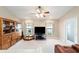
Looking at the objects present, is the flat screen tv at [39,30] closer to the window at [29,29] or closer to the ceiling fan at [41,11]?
the window at [29,29]

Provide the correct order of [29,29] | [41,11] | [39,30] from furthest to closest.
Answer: [29,29], [39,30], [41,11]

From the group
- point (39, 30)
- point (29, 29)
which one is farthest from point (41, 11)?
point (29, 29)

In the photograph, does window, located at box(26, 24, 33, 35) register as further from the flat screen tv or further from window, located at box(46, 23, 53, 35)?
window, located at box(46, 23, 53, 35)

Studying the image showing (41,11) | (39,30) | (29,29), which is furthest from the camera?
(29,29)

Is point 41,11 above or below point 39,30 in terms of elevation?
above

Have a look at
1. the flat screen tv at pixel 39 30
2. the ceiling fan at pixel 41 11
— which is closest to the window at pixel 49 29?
the flat screen tv at pixel 39 30

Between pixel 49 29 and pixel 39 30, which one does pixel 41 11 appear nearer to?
pixel 39 30

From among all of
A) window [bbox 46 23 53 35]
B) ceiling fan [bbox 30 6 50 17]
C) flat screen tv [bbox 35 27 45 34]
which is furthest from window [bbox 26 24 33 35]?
ceiling fan [bbox 30 6 50 17]

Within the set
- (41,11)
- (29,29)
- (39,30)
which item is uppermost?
(41,11)

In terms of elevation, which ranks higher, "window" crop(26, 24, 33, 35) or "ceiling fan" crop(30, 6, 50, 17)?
"ceiling fan" crop(30, 6, 50, 17)

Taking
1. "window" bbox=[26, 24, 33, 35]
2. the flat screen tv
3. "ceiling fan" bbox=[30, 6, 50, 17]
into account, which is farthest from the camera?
"window" bbox=[26, 24, 33, 35]
